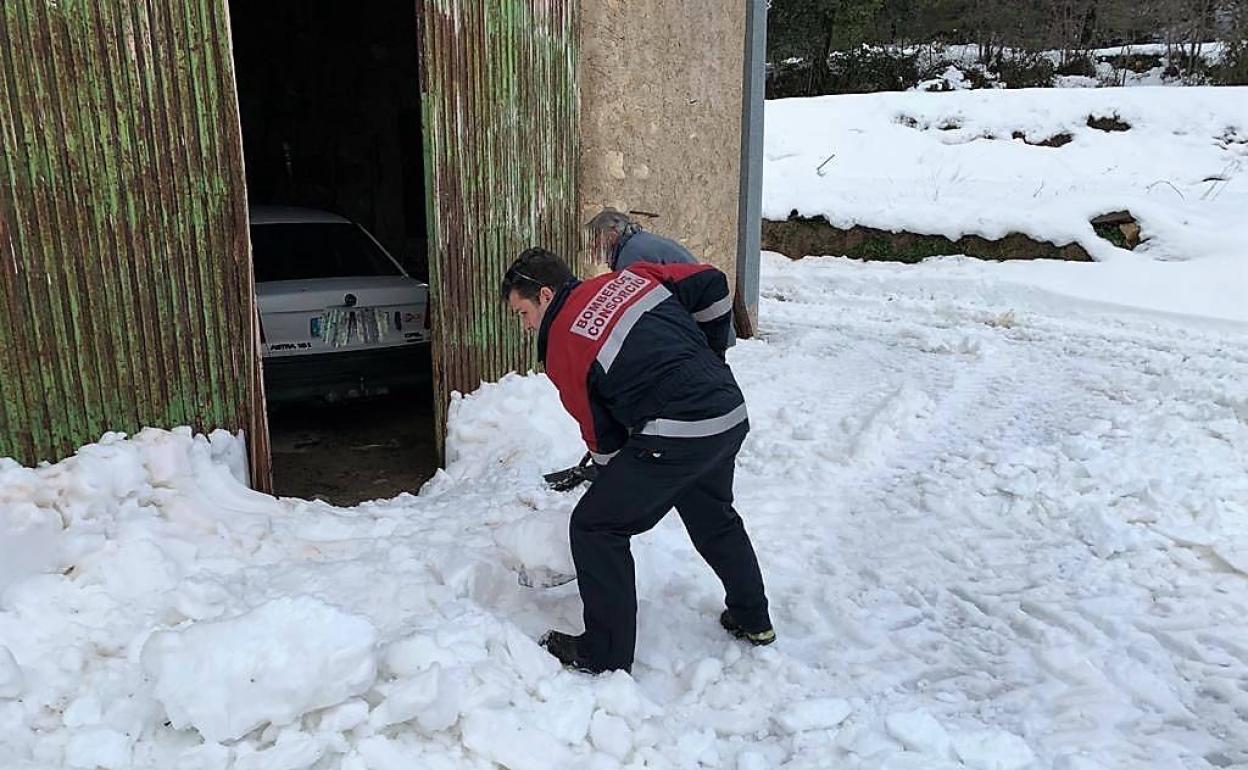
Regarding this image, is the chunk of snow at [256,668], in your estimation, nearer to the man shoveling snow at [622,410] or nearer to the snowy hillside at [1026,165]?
the man shoveling snow at [622,410]

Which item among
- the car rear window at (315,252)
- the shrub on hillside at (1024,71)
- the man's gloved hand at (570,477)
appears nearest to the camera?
the man's gloved hand at (570,477)

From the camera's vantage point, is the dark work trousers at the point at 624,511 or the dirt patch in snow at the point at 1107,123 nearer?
the dark work trousers at the point at 624,511

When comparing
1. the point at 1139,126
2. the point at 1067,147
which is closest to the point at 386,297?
the point at 1067,147

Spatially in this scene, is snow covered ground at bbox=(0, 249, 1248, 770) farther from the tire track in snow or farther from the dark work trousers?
the dark work trousers

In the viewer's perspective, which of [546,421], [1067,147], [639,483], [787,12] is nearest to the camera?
A: [639,483]

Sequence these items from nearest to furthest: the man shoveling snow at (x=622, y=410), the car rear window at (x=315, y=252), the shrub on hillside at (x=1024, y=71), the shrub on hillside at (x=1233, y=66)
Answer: the man shoveling snow at (x=622, y=410)
the car rear window at (x=315, y=252)
the shrub on hillside at (x=1233, y=66)
the shrub on hillside at (x=1024, y=71)

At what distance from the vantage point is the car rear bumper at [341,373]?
5.70m

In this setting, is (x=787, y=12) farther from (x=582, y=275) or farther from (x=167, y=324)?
(x=167, y=324)

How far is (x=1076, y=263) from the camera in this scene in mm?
11539

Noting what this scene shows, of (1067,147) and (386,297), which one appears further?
(1067,147)

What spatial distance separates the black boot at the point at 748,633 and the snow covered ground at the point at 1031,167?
8323 mm

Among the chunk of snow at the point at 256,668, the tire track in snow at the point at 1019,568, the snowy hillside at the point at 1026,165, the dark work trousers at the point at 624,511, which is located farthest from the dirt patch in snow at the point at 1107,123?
the chunk of snow at the point at 256,668

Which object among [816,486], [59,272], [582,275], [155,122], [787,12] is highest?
[787,12]

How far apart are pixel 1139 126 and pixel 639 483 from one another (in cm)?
1692
